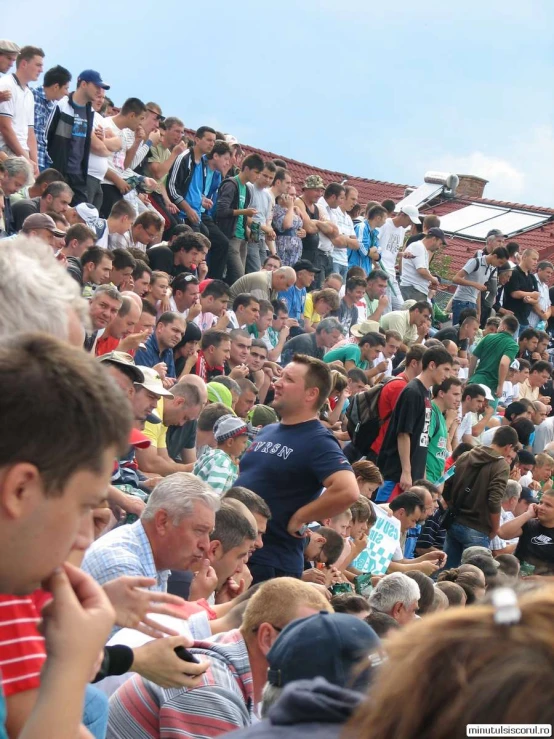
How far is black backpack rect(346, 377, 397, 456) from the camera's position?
10.2 meters

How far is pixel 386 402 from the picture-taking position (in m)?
10.1

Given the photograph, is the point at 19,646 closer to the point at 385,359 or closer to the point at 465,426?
the point at 465,426

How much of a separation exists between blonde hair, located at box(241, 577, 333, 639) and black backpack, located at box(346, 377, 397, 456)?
6514mm

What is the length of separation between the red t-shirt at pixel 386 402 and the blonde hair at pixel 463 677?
28.8ft

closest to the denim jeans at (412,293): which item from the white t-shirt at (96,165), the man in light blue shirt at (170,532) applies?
the white t-shirt at (96,165)

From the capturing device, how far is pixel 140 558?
14.4 feet

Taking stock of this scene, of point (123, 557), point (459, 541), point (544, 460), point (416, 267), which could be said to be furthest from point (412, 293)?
point (123, 557)

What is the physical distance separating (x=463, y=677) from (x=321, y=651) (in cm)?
120

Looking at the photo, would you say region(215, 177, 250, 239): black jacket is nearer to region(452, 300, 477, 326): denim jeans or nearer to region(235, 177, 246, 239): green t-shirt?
region(235, 177, 246, 239): green t-shirt

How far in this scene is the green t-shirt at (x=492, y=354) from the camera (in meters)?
15.0

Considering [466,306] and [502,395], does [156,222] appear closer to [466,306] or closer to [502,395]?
[502,395]

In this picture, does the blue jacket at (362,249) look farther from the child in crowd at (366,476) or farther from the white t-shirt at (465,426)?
the child in crowd at (366,476)

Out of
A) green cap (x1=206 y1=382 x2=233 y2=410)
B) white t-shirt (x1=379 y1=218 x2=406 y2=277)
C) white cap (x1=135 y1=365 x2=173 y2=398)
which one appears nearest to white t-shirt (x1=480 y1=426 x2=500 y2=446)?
green cap (x1=206 y1=382 x2=233 y2=410)

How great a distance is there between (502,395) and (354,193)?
12.6 feet
